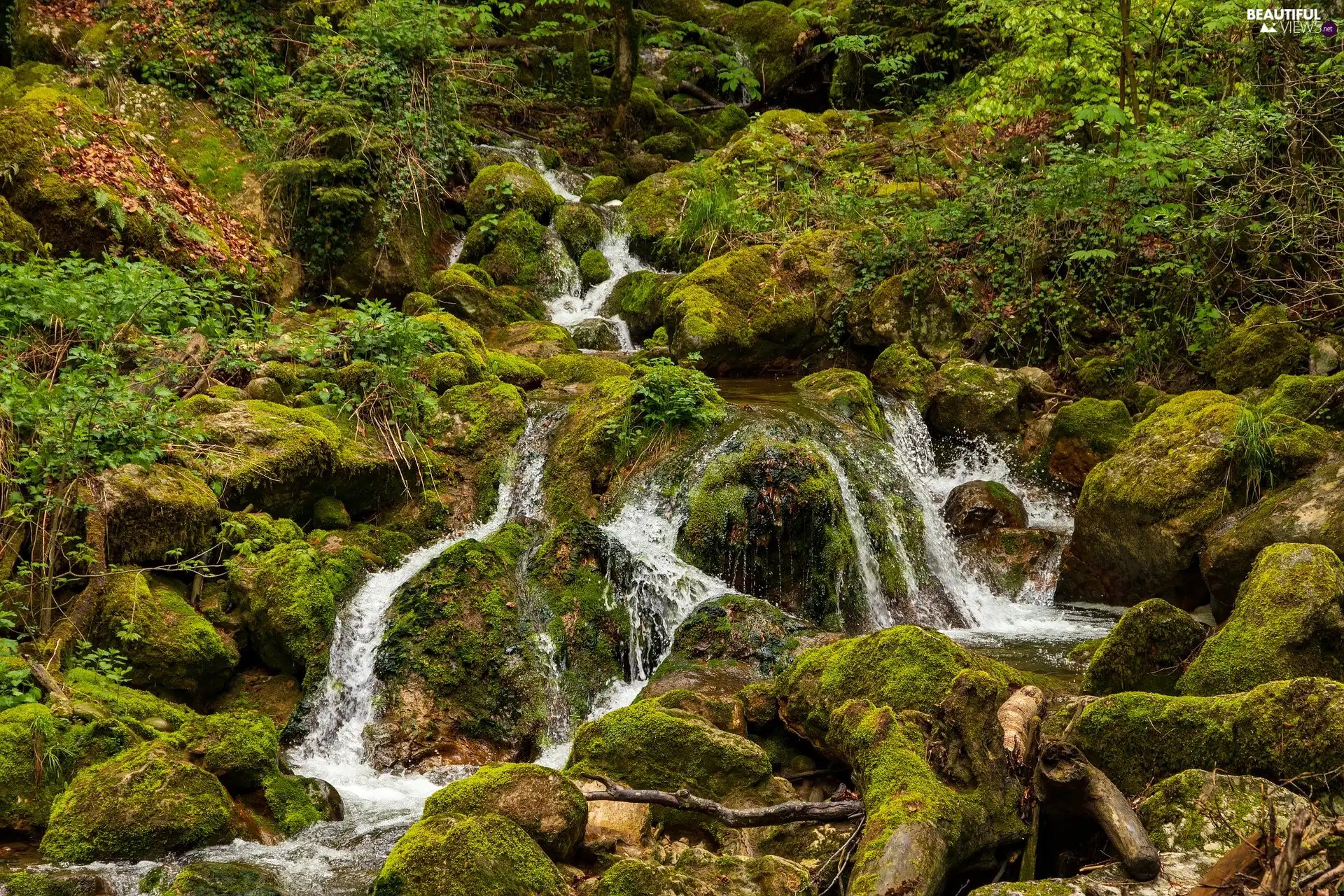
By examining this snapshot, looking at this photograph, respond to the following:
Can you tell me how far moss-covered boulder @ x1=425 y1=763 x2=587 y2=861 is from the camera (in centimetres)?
413

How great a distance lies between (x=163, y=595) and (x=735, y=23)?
63.5 feet

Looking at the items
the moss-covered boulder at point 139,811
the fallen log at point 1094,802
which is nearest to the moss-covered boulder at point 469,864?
the moss-covered boulder at point 139,811

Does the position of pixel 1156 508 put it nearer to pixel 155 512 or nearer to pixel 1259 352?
pixel 1259 352

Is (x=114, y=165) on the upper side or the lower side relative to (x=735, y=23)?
lower

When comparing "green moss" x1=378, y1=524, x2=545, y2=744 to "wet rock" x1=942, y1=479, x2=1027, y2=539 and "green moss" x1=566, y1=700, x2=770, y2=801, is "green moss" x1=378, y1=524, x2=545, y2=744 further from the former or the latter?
"wet rock" x1=942, y1=479, x2=1027, y2=539

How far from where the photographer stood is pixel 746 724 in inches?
212

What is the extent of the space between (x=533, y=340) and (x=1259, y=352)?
8042 mm

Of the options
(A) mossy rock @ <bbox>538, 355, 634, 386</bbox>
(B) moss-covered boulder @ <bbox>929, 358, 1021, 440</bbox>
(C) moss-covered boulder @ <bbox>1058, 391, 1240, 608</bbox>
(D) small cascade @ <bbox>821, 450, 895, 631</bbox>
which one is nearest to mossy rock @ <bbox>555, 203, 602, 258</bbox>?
(A) mossy rock @ <bbox>538, 355, 634, 386</bbox>

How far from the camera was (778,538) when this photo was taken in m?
8.02

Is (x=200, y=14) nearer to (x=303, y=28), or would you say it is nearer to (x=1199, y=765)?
(x=303, y=28)

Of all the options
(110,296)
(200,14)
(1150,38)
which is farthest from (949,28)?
(110,296)

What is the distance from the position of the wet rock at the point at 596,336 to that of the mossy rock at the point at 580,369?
1409 millimetres

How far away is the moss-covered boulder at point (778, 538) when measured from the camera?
797 centimetres

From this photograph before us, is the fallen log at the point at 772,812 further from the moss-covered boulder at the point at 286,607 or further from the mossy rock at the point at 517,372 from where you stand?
the mossy rock at the point at 517,372
